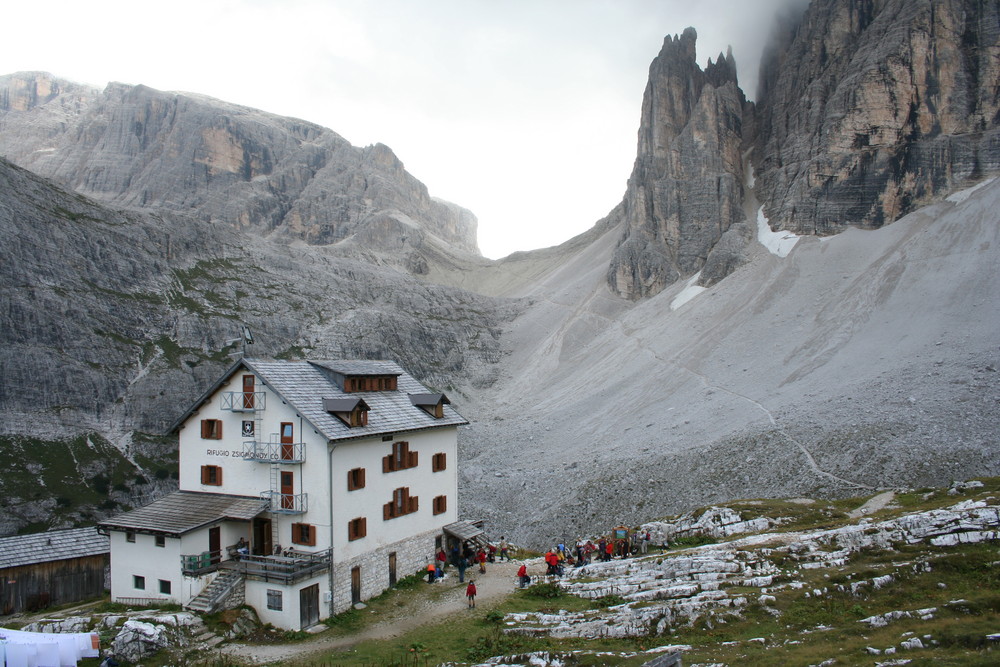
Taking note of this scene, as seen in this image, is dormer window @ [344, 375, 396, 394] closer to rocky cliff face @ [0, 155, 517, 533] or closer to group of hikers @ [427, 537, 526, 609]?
group of hikers @ [427, 537, 526, 609]

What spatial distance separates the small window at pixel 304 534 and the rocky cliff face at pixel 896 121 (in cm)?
10227

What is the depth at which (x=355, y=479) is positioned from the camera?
113 feet

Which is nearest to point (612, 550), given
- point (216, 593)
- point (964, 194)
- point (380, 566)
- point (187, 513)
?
point (380, 566)

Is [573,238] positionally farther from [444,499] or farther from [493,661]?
[493,661]

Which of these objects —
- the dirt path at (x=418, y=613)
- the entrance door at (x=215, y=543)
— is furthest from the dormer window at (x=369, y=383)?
the dirt path at (x=418, y=613)

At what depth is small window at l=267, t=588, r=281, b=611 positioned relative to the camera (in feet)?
100

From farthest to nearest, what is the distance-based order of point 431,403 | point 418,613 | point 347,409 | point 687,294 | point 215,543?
point 687,294 < point 431,403 < point 347,409 < point 215,543 < point 418,613

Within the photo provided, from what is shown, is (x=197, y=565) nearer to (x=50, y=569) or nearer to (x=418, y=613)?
(x=418, y=613)

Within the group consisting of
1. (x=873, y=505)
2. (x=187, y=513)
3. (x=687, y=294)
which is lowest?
(x=873, y=505)

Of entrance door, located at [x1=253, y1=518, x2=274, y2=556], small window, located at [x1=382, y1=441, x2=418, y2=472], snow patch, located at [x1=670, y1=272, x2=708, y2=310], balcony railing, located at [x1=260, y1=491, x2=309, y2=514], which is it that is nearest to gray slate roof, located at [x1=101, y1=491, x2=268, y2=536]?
balcony railing, located at [x1=260, y1=491, x2=309, y2=514]

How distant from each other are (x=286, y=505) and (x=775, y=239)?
103029 millimetres

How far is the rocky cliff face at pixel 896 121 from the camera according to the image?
10575cm

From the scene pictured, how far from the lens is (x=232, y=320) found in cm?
10731

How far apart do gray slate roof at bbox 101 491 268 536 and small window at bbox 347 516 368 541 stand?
14.5 ft
